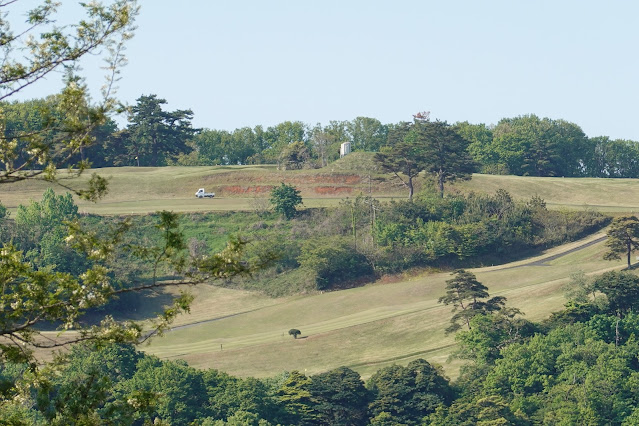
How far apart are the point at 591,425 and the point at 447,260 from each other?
27.3m

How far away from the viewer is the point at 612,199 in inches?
3359

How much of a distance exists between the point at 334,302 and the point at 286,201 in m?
Result: 17.1

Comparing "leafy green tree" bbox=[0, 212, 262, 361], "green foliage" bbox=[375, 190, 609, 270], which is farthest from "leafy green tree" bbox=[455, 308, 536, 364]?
"leafy green tree" bbox=[0, 212, 262, 361]

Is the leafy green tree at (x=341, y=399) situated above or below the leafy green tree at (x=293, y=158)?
below

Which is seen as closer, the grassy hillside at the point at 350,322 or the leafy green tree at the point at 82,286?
the leafy green tree at the point at 82,286

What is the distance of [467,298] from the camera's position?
5547 cm

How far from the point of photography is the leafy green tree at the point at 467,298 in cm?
5444

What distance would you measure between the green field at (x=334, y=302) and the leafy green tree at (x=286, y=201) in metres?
1.78

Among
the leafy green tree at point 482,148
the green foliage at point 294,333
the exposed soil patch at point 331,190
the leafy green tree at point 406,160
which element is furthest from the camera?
the leafy green tree at point 482,148

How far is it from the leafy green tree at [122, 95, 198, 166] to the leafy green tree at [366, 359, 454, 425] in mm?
58996

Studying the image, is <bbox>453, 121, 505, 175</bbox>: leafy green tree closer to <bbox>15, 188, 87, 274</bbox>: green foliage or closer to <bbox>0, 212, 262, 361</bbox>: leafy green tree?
<bbox>15, 188, 87, 274</bbox>: green foliage

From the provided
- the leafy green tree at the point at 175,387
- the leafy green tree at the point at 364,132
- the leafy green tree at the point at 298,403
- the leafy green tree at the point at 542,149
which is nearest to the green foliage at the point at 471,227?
the leafy green tree at the point at 298,403

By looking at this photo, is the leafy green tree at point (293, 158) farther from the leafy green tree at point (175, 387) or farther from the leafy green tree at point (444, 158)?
the leafy green tree at point (175, 387)

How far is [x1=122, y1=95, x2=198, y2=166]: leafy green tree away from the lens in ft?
332
